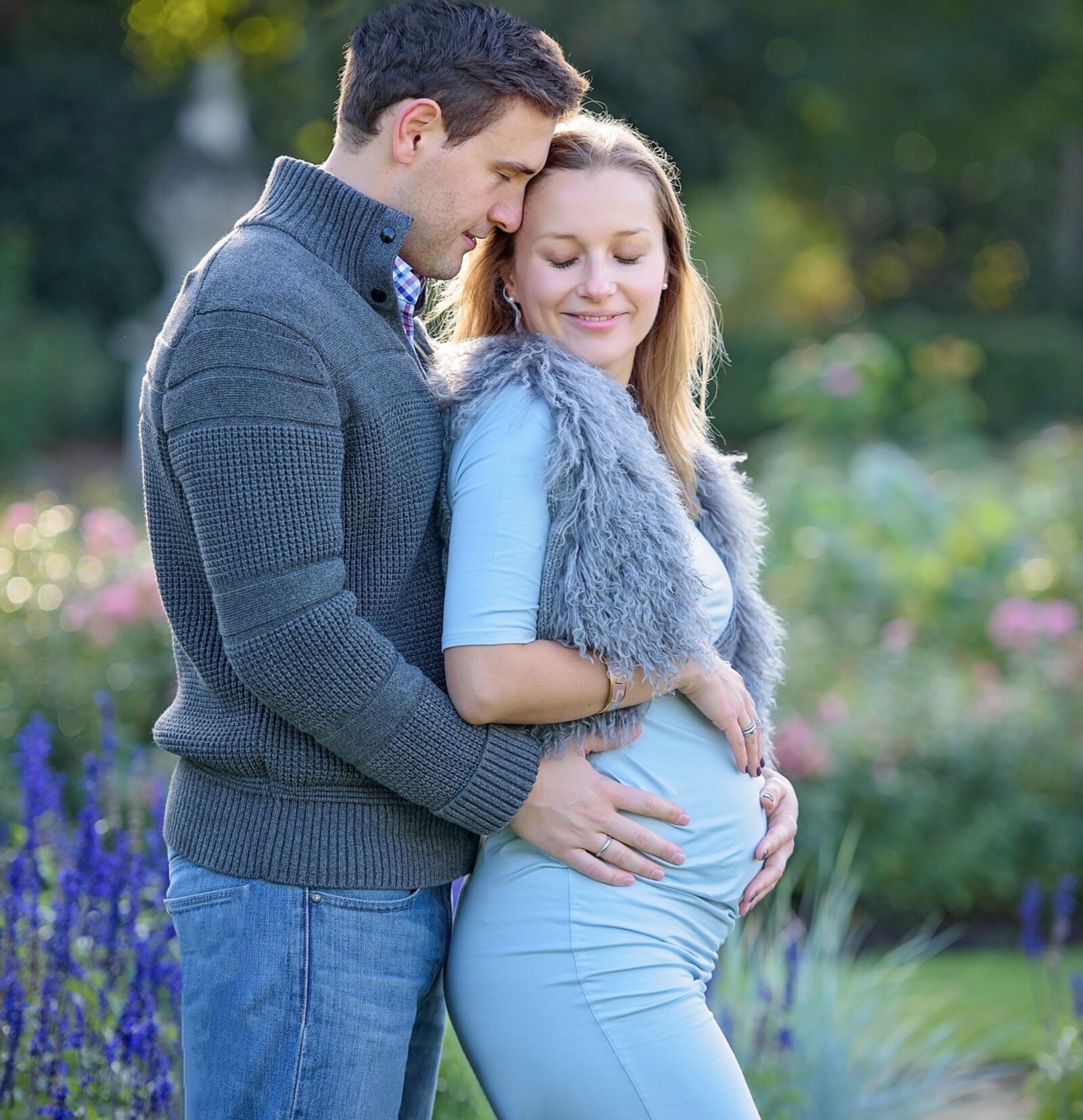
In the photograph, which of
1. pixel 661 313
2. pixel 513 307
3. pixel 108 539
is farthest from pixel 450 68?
pixel 108 539

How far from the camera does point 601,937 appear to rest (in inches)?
73.8

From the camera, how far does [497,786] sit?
1.86m

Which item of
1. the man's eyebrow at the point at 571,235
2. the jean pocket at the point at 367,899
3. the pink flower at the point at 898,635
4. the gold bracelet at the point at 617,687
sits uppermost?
the man's eyebrow at the point at 571,235

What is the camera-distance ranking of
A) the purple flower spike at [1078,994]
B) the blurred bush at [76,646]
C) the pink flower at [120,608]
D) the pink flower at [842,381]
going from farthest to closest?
the pink flower at [842,381] → the pink flower at [120,608] → the blurred bush at [76,646] → the purple flower spike at [1078,994]

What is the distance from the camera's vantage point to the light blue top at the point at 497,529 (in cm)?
183

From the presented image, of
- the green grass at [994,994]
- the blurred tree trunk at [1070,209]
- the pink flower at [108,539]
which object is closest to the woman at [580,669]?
the green grass at [994,994]

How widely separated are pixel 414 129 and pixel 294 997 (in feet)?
3.82

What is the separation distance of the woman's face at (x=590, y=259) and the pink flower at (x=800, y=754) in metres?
3.18

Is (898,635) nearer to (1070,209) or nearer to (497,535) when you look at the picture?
(497,535)

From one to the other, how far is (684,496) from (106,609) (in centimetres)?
352

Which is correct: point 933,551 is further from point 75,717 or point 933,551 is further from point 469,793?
point 469,793

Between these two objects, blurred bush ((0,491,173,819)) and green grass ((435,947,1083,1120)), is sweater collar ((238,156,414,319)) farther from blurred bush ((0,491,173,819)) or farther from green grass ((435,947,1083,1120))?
blurred bush ((0,491,173,819))

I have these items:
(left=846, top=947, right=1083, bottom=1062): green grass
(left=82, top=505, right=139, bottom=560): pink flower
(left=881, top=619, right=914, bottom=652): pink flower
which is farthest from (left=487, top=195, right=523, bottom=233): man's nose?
(left=82, top=505, right=139, bottom=560): pink flower

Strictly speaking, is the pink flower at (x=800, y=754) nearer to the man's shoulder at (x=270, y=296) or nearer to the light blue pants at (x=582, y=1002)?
the light blue pants at (x=582, y=1002)
